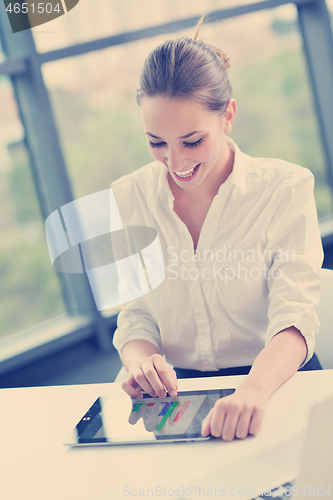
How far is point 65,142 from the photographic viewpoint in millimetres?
2609

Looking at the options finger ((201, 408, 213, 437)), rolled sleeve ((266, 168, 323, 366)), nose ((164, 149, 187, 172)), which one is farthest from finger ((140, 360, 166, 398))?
nose ((164, 149, 187, 172))

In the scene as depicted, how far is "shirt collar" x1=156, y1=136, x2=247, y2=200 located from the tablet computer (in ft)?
1.82

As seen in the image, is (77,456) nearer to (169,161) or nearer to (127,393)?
(127,393)

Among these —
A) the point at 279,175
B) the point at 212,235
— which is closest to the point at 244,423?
the point at 212,235

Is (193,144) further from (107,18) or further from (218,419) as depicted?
(107,18)

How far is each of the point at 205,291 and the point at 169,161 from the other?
0.35 metres

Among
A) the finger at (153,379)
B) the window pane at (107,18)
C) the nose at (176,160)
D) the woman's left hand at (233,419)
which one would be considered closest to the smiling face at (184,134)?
the nose at (176,160)

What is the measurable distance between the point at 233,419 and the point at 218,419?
0.02 m

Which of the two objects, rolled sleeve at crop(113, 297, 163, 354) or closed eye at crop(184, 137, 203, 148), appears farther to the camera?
rolled sleeve at crop(113, 297, 163, 354)

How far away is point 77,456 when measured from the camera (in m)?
0.77

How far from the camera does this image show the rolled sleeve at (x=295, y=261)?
39.9 inches

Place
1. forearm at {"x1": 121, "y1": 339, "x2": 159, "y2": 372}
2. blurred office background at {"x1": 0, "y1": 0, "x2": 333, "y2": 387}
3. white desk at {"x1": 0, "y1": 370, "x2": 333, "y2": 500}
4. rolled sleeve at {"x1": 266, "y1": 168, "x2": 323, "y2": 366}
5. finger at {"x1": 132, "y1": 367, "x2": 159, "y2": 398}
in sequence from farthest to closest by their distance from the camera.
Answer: blurred office background at {"x1": 0, "y1": 0, "x2": 333, "y2": 387}
forearm at {"x1": 121, "y1": 339, "x2": 159, "y2": 372}
rolled sleeve at {"x1": 266, "y1": 168, "x2": 323, "y2": 366}
finger at {"x1": 132, "y1": 367, "x2": 159, "y2": 398}
white desk at {"x1": 0, "y1": 370, "x2": 333, "y2": 500}

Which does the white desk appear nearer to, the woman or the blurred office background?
the woman

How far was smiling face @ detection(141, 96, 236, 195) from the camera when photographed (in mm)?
1064
